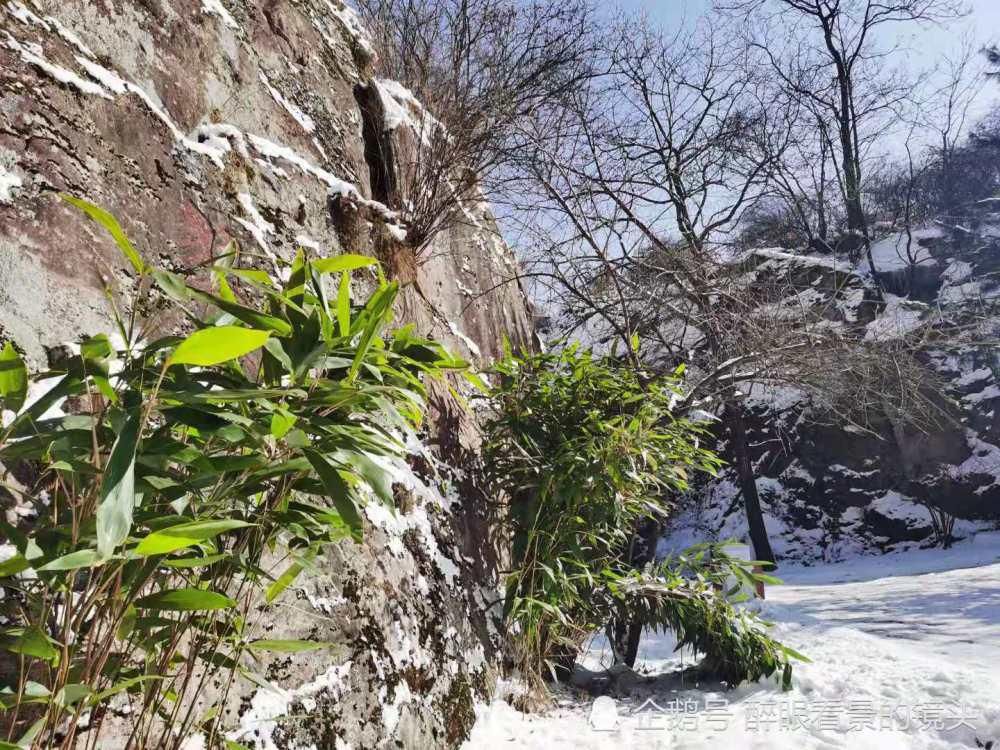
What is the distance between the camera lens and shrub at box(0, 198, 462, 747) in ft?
2.27

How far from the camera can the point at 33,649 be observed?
69 centimetres

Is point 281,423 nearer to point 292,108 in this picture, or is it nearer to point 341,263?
point 341,263

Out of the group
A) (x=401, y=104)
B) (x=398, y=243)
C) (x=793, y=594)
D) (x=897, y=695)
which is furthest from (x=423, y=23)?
(x=793, y=594)

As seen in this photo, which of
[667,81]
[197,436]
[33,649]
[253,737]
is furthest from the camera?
[667,81]

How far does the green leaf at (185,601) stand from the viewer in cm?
75

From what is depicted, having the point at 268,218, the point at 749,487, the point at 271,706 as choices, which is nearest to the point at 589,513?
the point at 271,706

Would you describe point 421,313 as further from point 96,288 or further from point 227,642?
point 227,642

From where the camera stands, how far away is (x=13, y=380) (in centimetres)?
73

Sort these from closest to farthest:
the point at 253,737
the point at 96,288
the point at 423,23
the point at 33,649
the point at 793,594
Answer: the point at 33,649, the point at 253,737, the point at 96,288, the point at 423,23, the point at 793,594

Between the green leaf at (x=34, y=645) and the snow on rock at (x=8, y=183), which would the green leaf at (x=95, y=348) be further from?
the snow on rock at (x=8, y=183)

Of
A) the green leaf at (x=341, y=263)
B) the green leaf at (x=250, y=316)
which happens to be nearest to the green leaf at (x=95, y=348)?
the green leaf at (x=250, y=316)

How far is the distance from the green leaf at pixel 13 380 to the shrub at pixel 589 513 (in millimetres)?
1750

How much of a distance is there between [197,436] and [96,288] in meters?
0.66

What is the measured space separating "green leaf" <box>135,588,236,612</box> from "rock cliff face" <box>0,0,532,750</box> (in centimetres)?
30
